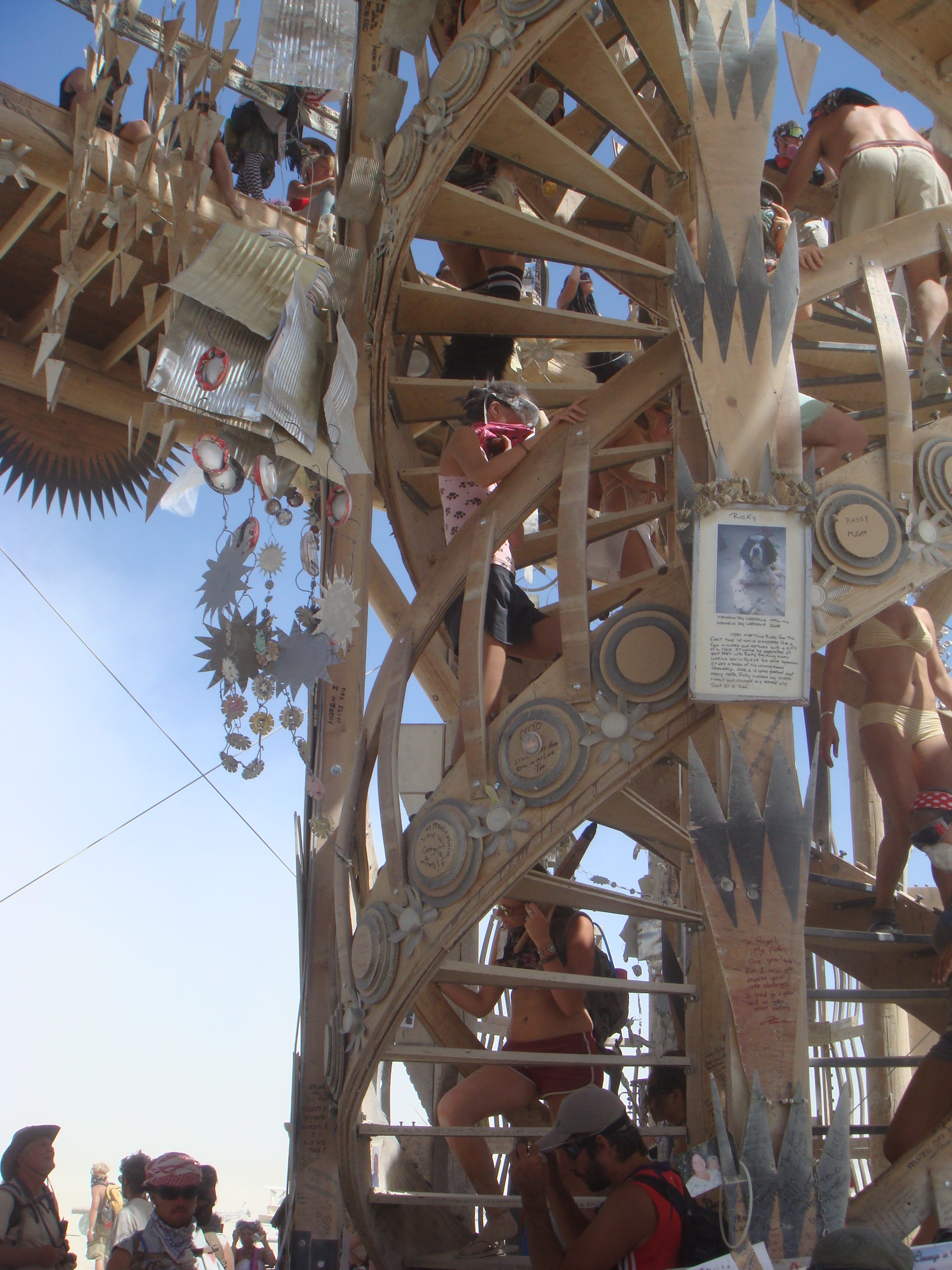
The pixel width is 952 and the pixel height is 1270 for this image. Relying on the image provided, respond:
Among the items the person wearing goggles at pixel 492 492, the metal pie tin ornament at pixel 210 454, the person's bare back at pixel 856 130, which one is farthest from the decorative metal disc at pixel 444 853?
the person's bare back at pixel 856 130

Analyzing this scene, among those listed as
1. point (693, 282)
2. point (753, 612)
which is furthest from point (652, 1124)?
point (693, 282)

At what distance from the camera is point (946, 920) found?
4.46 metres

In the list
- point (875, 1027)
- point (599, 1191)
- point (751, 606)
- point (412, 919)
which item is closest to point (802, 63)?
point (751, 606)

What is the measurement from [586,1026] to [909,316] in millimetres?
3536

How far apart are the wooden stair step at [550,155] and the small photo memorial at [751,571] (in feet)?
5.84

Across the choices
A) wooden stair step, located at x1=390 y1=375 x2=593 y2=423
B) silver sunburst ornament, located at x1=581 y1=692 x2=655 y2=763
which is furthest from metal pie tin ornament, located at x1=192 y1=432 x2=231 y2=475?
silver sunburst ornament, located at x1=581 y1=692 x2=655 y2=763

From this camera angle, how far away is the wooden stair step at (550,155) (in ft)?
16.7

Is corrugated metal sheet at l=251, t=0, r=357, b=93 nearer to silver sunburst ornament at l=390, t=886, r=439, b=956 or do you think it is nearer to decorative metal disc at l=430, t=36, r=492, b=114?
decorative metal disc at l=430, t=36, r=492, b=114

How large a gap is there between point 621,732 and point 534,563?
1.85 meters

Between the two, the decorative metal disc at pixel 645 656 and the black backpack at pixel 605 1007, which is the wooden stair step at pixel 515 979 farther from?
the decorative metal disc at pixel 645 656

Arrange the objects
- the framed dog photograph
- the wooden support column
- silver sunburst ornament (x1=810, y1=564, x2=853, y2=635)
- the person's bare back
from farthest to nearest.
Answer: the wooden support column
the person's bare back
silver sunburst ornament (x1=810, y1=564, x2=853, y2=635)
the framed dog photograph

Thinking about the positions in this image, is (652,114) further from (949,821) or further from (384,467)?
(949,821)

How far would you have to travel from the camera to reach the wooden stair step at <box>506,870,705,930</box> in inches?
193

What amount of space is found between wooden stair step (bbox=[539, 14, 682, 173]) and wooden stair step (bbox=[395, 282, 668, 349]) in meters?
0.88
